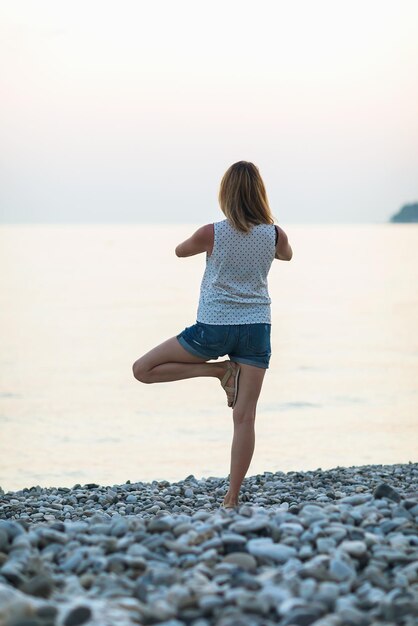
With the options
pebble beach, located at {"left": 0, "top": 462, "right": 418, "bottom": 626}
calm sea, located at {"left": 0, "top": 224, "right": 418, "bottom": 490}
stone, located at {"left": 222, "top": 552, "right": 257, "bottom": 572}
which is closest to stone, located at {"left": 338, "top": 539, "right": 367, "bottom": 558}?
pebble beach, located at {"left": 0, "top": 462, "right": 418, "bottom": 626}

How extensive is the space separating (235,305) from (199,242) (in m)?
0.46

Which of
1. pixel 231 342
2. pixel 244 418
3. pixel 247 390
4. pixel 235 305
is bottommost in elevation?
pixel 244 418

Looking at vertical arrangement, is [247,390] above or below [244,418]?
above

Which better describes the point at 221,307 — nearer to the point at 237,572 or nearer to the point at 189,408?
the point at 237,572

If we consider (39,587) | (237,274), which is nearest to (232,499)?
(237,274)

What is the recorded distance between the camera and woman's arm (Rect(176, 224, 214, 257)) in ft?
20.5

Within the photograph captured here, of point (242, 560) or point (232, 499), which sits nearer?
point (242, 560)

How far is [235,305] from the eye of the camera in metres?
6.37

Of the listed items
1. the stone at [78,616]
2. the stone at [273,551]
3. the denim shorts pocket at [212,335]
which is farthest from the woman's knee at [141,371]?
the stone at [78,616]

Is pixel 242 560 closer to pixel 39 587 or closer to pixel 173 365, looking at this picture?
pixel 39 587

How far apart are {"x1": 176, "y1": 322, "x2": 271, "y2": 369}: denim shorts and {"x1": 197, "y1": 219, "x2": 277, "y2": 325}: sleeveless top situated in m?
0.05

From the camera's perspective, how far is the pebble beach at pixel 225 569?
3.95 meters

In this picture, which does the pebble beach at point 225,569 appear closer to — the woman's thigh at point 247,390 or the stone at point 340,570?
the stone at point 340,570

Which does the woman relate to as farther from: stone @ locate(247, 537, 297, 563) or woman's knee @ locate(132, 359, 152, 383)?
stone @ locate(247, 537, 297, 563)
